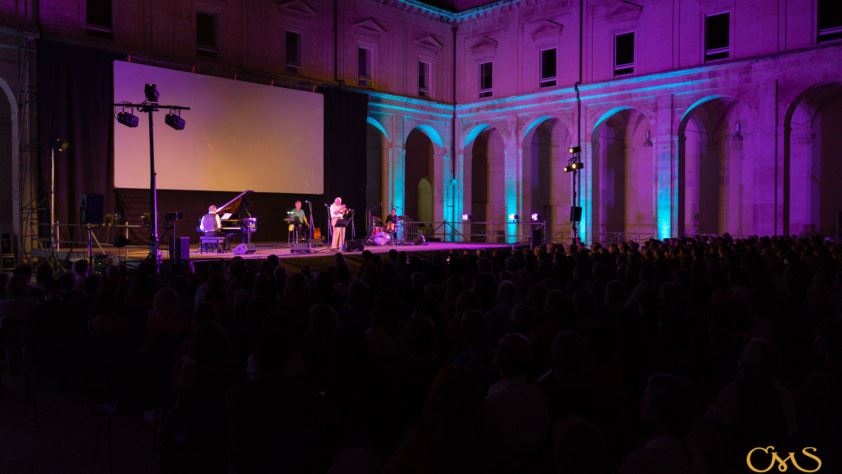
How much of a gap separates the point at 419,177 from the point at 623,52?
12.1m

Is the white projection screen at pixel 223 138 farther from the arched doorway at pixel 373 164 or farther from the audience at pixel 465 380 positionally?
the audience at pixel 465 380

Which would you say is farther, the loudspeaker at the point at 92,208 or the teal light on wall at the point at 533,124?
the teal light on wall at the point at 533,124

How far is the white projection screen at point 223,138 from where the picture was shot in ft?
63.1

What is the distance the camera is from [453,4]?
31062 mm

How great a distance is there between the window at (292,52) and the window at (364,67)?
2832 mm

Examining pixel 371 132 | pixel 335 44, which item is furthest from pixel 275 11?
pixel 371 132

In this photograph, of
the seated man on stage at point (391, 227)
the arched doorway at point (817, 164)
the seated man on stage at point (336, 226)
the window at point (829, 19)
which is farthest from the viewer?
the arched doorway at point (817, 164)

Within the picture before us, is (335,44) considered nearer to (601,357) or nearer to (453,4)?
(453,4)

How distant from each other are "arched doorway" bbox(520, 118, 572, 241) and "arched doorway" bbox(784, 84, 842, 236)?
9.40 m

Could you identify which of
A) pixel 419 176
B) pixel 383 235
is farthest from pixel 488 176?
pixel 383 235

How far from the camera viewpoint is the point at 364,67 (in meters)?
27.4

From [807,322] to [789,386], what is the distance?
1.04 metres

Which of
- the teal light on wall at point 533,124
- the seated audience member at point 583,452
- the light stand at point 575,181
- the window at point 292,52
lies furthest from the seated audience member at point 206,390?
the teal light on wall at point 533,124

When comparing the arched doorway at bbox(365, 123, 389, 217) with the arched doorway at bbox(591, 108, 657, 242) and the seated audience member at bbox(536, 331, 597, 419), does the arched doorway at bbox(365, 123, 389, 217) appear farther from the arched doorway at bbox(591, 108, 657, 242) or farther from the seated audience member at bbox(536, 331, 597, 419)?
the seated audience member at bbox(536, 331, 597, 419)
